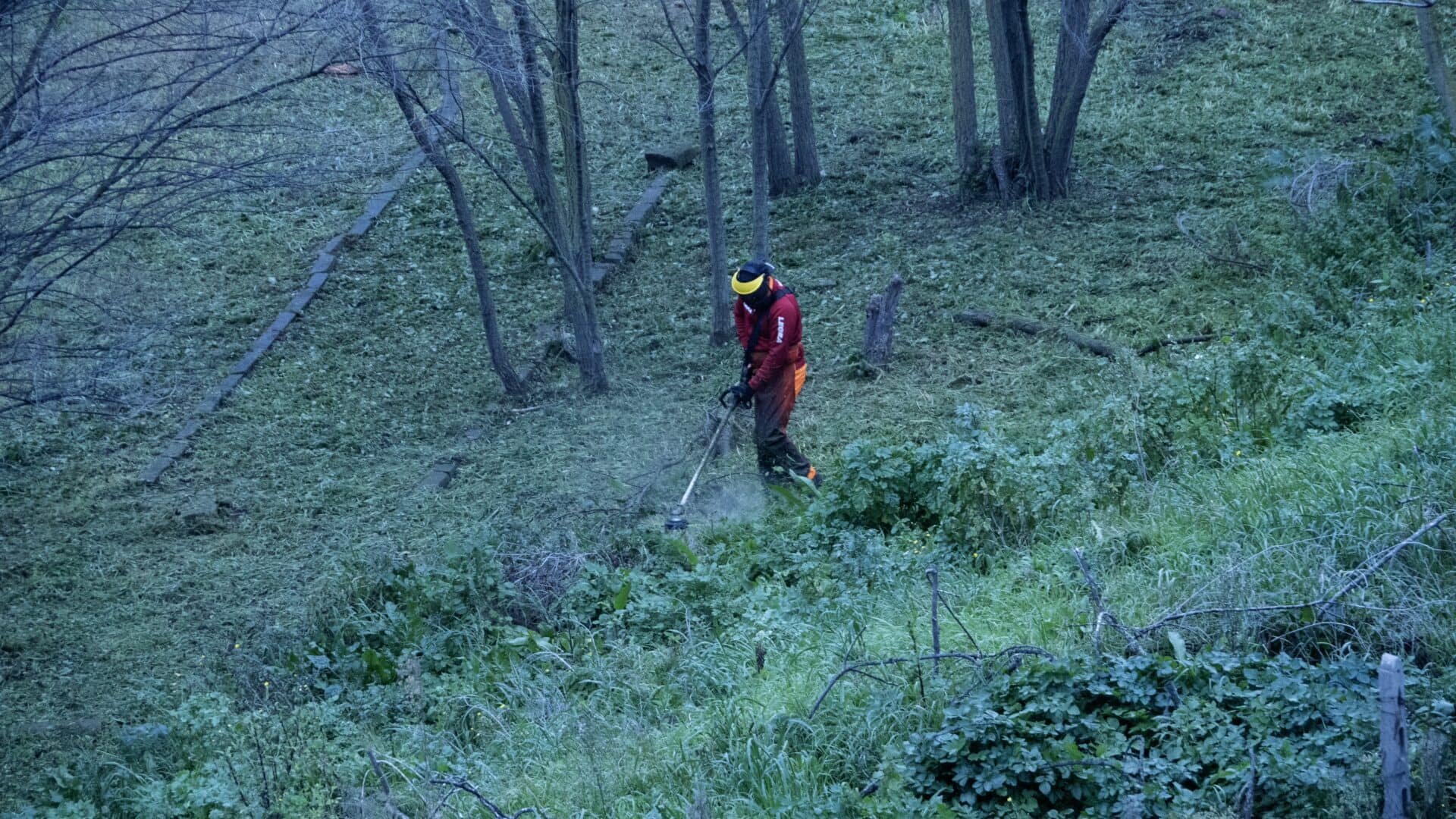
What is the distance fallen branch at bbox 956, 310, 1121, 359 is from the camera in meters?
9.77

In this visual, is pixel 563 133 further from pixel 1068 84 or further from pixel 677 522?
pixel 1068 84

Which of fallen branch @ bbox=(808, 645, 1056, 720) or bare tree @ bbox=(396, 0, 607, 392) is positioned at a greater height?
bare tree @ bbox=(396, 0, 607, 392)

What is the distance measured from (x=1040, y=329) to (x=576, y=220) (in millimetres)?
4444

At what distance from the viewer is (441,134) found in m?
10.2

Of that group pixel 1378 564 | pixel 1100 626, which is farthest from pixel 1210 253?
pixel 1100 626

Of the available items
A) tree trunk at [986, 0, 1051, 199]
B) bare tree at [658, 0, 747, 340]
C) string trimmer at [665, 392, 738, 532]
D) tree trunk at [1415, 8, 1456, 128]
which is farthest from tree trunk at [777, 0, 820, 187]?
tree trunk at [1415, 8, 1456, 128]

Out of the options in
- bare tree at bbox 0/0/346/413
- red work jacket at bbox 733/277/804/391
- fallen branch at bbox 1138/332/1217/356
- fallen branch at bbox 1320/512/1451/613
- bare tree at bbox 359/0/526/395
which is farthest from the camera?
fallen branch at bbox 1138/332/1217/356

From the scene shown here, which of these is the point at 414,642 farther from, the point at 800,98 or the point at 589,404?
the point at 800,98

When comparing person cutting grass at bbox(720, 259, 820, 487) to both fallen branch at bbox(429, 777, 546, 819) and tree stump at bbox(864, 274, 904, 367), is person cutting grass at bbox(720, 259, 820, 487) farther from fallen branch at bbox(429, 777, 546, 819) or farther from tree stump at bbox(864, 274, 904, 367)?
fallen branch at bbox(429, 777, 546, 819)

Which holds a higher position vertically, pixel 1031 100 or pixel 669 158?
pixel 1031 100

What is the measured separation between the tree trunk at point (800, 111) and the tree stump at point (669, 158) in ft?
5.03

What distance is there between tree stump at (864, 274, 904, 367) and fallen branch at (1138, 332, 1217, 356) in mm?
2089

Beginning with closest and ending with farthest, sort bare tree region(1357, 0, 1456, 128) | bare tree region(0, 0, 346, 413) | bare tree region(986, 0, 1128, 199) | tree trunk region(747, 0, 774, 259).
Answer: bare tree region(1357, 0, 1456, 128) < bare tree region(0, 0, 346, 413) < tree trunk region(747, 0, 774, 259) < bare tree region(986, 0, 1128, 199)

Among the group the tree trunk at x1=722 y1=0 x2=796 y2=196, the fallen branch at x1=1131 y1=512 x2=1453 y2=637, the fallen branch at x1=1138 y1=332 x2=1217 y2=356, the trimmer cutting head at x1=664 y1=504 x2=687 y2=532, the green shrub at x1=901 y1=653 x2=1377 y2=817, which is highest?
the tree trunk at x1=722 y1=0 x2=796 y2=196
